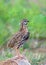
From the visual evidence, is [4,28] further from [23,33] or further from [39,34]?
[23,33]

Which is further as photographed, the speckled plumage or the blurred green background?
the blurred green background

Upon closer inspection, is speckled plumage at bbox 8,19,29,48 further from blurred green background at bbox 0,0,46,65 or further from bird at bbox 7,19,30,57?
blurred green background at bbox 0,0,46,65

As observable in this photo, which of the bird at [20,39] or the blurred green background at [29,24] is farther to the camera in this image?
the blurred green background at [29,24]

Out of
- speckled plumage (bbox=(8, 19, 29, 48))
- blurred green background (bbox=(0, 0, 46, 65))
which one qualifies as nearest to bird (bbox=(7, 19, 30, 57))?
speckled plumage (bbox=(8, 19, 29, 48))

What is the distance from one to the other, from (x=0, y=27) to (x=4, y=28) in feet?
0.59

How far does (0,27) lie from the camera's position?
47.1 ft

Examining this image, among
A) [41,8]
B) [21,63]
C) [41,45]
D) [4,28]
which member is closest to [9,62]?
[21,63]

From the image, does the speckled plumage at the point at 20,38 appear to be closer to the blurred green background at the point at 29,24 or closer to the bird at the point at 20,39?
the bird at the point at 20,39

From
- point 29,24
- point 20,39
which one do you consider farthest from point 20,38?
point 29,24

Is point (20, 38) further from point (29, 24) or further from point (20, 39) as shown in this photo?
point (29, 24)

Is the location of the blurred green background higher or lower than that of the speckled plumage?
higher

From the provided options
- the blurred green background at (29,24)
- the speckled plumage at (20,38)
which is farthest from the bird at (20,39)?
the blurred green background at (29,24)

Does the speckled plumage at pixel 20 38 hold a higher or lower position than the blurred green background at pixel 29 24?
lower

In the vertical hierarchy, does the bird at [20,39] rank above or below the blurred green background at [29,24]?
below
